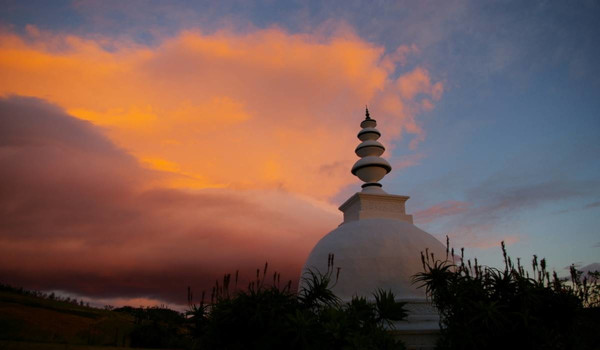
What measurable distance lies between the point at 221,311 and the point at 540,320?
8086mm

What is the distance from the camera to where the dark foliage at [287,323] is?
8797mm

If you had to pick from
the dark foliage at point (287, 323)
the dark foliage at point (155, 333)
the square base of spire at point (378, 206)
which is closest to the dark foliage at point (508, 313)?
the dark foliage at point (287, 323)

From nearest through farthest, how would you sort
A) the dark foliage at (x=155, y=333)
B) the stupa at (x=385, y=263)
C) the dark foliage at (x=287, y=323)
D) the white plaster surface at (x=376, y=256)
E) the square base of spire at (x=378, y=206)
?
1. the dark foliage at (x=287, y=323)
2. the stupa at (x=385, y=263)
3. the white plaster surface at (x=376, y=256)
4. the square base of spire at (x=378, y=206)
5. the dark foliage at (x=155, y=333)

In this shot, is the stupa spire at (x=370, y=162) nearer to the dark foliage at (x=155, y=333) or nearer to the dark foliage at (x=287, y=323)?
the dark foliage at (x=287, y=323)

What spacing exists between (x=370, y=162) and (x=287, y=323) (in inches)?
521

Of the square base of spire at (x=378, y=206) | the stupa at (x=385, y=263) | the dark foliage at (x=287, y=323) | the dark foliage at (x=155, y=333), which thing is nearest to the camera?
the dark foliage at (x=287, y=323)

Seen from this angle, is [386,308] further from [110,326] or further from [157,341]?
[110,326]

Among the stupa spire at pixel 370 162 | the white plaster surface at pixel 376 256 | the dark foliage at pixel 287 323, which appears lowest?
the dark foliage at pixel 287 323

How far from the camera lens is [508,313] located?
9562 millimetres

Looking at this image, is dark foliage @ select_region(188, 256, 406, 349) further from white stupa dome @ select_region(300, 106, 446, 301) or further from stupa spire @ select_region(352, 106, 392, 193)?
stupa spire @ select_region(352, 106, 392, 193)

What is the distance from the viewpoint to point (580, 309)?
10.0 meters

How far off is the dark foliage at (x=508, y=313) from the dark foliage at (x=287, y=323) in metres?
1.52

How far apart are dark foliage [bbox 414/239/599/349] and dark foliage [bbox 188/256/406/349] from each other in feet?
5.00

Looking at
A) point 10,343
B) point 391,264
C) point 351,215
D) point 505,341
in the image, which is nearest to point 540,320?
point 505,341
